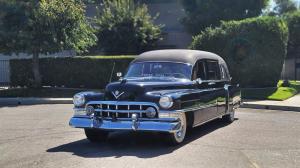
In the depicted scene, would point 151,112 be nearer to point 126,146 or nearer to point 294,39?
point 126,146

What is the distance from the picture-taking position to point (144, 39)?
111 feet

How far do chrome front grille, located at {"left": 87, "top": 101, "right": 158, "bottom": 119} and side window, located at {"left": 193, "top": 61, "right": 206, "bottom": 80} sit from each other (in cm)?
205

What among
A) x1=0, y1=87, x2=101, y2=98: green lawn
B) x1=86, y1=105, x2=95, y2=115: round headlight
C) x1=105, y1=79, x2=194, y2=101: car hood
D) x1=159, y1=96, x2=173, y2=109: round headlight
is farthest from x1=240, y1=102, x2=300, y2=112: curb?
x1=86, y1=105, x2=95, y2=115: round headlight

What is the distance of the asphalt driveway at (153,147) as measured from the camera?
817 cm

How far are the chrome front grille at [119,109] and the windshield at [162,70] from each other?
158 cm

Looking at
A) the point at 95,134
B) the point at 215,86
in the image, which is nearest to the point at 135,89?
the point at 95,134

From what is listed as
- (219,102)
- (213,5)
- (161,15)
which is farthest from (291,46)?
(219,102)

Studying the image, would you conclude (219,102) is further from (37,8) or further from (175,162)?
(37,8)

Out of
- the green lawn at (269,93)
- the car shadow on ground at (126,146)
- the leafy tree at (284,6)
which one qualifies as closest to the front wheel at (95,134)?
the car shadow on ground at (126,146)

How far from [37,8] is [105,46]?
11223 millimetres

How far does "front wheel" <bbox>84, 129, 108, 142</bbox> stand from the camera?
10070 millimetres

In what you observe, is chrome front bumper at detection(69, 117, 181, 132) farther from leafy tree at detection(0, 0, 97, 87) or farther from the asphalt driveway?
leafy tree at detection(0, 0, 97, 87)

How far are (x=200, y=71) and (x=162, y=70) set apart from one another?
3.21 feet

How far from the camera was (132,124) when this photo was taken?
30.3ft
